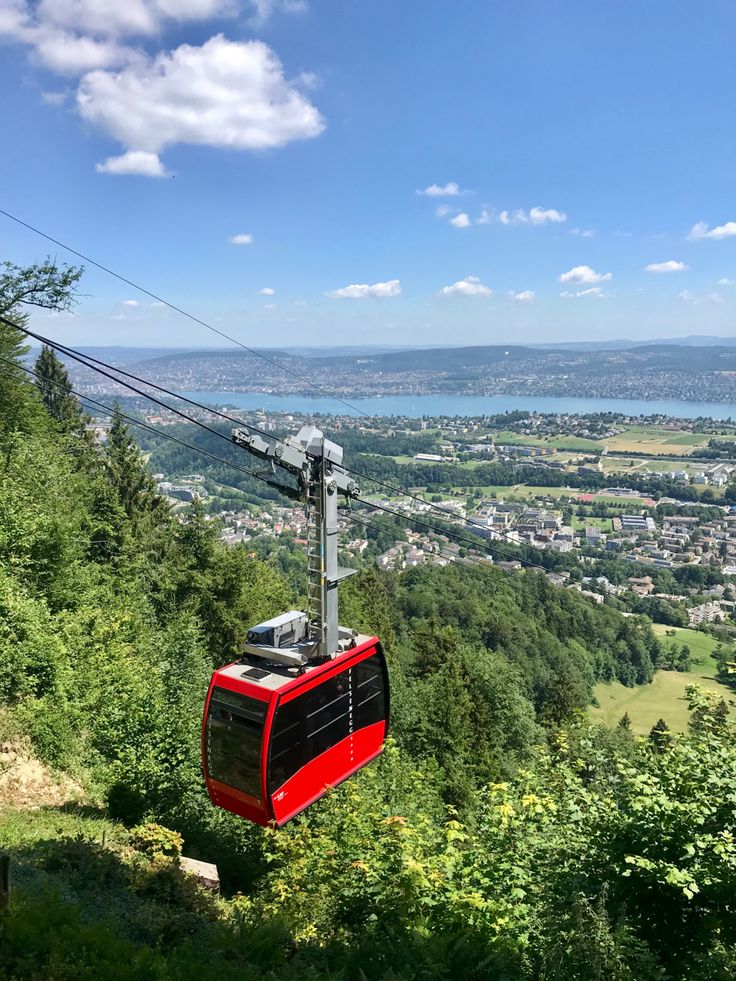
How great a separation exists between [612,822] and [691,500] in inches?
4196

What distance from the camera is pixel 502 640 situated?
4597 cm

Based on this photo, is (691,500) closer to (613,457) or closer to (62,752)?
(613,457)

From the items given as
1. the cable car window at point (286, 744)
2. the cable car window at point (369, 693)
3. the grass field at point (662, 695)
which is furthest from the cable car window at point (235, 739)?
the grass field at point (662, 695)

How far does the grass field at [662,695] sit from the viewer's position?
41.9 meters

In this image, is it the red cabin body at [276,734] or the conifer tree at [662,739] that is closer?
the red cabin body at [276,734]

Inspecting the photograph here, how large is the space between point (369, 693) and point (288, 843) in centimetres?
212

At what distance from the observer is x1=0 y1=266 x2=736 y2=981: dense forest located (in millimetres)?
4801

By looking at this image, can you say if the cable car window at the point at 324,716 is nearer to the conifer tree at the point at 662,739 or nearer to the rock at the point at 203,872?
the rock at the point at 203,872

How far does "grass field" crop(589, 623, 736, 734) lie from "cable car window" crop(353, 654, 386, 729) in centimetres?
3399

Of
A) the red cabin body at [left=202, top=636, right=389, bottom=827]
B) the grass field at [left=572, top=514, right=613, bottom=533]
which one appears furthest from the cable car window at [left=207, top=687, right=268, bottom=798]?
the grass field at [left=572, top=514, right=613, bottom=533]

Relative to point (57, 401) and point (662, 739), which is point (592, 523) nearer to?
point (57, 401)

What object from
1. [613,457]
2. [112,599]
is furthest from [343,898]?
[613,457]

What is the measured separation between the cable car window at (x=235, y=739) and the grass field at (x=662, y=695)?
35995 millimetres

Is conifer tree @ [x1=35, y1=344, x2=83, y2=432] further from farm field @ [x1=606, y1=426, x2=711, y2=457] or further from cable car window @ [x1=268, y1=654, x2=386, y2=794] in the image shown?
farm field @ [x1=606, y1=426, x2=711, y2=457]
